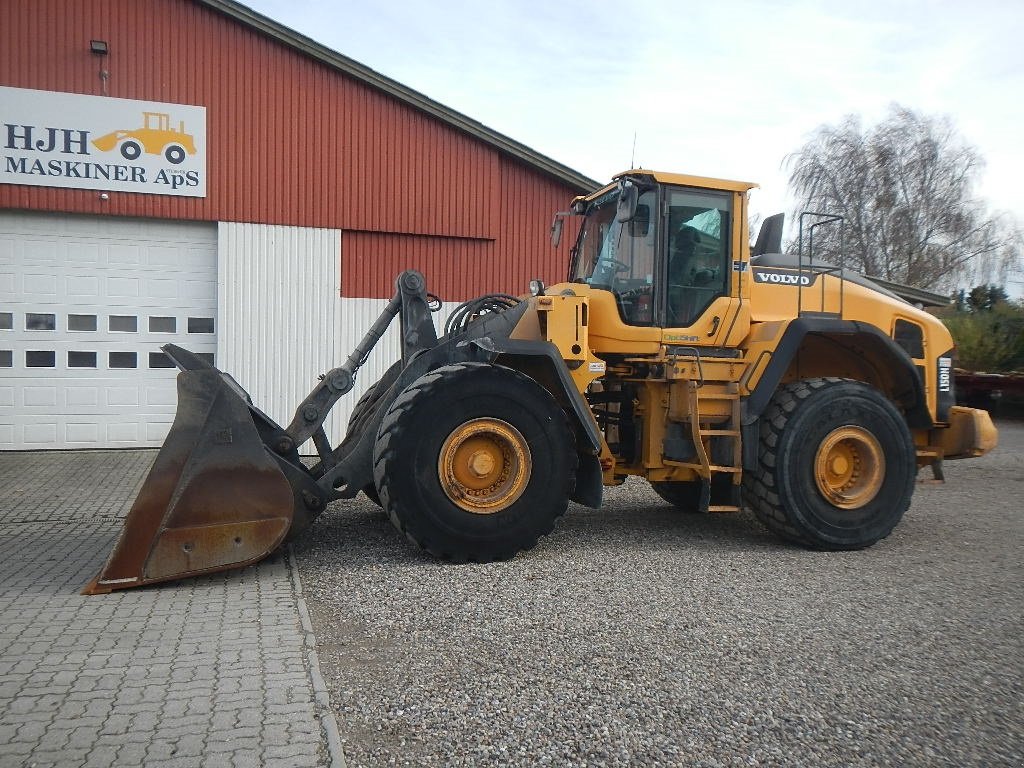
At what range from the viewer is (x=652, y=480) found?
7566mm

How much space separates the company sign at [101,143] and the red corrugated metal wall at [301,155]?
0.51 ft

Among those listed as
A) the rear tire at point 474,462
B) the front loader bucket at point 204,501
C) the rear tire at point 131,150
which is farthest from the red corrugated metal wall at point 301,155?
the front loader bucket at point 204,501

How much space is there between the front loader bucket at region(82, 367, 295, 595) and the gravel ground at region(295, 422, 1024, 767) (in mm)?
562

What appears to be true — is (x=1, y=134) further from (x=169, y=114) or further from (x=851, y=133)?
(x=851, y=133)

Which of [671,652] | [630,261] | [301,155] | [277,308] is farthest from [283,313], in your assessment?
[671,652]

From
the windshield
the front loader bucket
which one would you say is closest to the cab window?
the windshield

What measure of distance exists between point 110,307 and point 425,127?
5.24m

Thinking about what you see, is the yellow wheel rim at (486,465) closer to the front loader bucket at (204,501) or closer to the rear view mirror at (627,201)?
the front loader bucket at (204,501)

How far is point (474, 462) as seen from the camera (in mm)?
6605

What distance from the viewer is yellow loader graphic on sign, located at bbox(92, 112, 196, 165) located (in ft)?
40.4

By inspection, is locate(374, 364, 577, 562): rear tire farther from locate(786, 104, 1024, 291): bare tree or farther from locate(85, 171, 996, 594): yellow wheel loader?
locate(786, 104, 1024, 291): bare tree

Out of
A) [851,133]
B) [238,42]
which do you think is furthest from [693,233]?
[851,133]

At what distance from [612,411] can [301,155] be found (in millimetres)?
7305

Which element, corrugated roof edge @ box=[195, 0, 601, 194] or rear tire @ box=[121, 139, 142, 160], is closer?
rear tire @ box=[121, 139, 142, 160]
